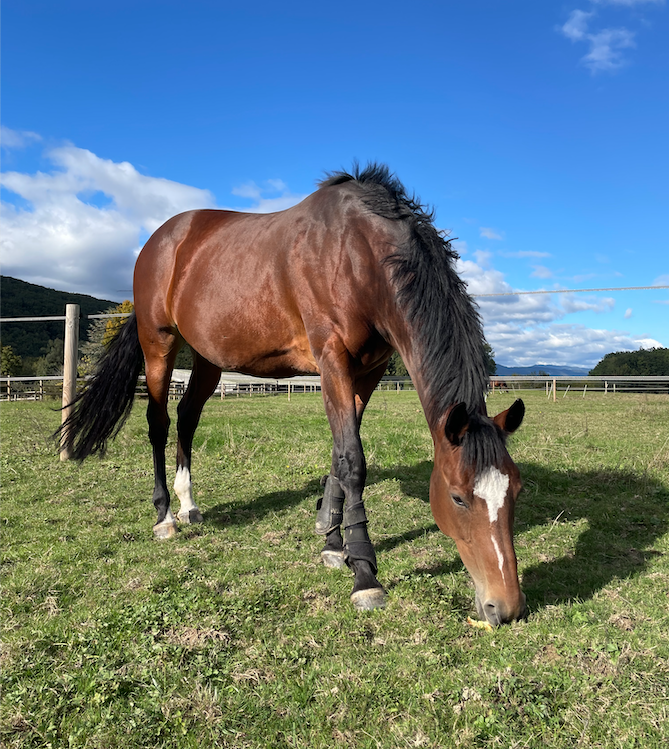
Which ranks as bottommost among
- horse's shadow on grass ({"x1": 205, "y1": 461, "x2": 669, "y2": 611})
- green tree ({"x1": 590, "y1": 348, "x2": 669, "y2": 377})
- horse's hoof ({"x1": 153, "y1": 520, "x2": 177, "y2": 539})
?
horse's hoof ({"x1": 153, "y1": 520, "x2": 177, "y2": 539})

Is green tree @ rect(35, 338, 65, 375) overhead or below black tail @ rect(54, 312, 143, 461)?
overhead

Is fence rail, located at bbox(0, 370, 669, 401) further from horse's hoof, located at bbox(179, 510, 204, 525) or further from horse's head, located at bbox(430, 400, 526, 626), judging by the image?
horse's head, located at bbox(430, 400, 526, 626)

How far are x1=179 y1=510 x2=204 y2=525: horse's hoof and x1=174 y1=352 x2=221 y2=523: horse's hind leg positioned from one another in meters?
0.11

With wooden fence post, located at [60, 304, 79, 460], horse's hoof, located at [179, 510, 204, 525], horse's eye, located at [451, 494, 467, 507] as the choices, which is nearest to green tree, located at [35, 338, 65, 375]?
wooden fence post, located at [60, 304, 79, 460]

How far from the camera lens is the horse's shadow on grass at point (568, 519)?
296 cm

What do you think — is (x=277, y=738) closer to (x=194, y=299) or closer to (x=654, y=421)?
(x=194, y=299)

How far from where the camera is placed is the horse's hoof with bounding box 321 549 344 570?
10.6ft

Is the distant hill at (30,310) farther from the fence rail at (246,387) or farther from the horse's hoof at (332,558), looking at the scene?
the horse's hoof at (332,558)

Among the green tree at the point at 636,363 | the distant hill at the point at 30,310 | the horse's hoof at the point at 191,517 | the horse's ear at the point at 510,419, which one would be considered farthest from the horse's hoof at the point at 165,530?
the distant hill at the point at 30,310

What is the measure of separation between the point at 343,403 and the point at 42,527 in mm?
2871

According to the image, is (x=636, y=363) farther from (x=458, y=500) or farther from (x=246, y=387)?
(x=246, y=387)

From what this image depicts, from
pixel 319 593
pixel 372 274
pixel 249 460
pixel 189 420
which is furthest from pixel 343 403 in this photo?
pixel 249 460

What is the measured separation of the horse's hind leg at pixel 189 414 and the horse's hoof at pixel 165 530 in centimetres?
45

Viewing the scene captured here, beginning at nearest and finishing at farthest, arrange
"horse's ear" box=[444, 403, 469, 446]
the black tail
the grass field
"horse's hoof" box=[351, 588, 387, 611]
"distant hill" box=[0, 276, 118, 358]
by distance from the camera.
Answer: the grass field, "horse's ear" box=[444, 403, 469, 446], "horse's hoof" box=[351, 588, 387, 611], the black tail, "distant hill" box=[0, 276, 118, 358]
